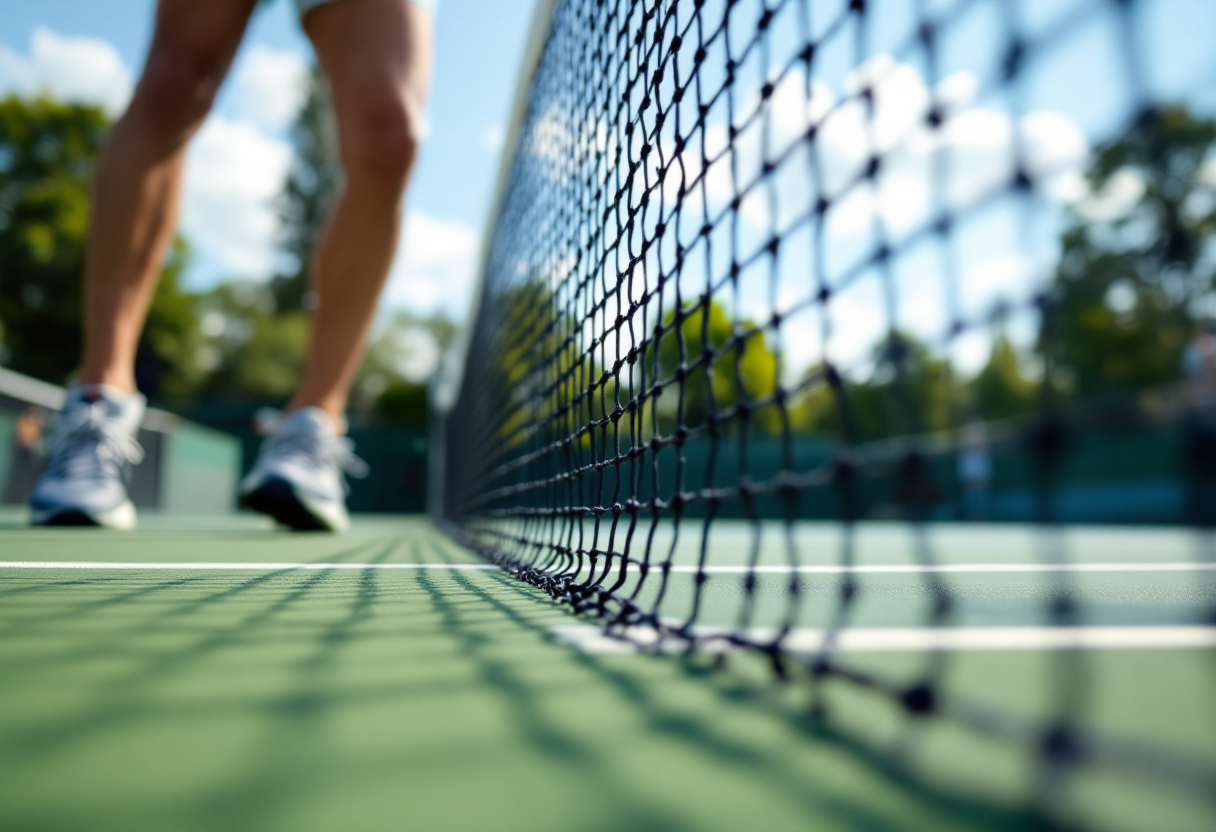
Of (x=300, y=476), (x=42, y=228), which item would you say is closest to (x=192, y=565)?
(x=300, y=476)

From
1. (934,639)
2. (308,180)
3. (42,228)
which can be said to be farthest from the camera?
(308,180)

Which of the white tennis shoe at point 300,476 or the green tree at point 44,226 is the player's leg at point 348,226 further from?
the green tree at point 44,226

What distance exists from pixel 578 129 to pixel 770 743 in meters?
1.49

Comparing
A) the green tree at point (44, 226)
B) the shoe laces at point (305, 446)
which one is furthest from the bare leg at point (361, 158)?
the green tree at point (44, 226)

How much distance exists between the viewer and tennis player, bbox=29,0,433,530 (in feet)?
6.64

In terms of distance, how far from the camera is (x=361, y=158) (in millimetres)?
2035

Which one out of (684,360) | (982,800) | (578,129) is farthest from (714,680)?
(578,129)

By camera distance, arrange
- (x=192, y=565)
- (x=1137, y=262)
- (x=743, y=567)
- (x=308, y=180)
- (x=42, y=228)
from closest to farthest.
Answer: (x=1137, y=262) → (x=192, y=565) → (x=743, y=567) → (x=42, y=228) → (x=308, y=180)

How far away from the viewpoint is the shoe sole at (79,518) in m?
2.02

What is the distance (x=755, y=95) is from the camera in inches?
36.0

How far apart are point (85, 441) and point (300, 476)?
0.49 m

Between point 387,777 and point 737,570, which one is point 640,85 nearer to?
point 737,570

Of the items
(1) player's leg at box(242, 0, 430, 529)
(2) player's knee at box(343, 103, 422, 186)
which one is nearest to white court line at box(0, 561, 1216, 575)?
(1) player's leg at box(242, 0, 430, 529)

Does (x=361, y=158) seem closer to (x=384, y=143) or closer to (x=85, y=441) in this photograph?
(x=384, y=143)
